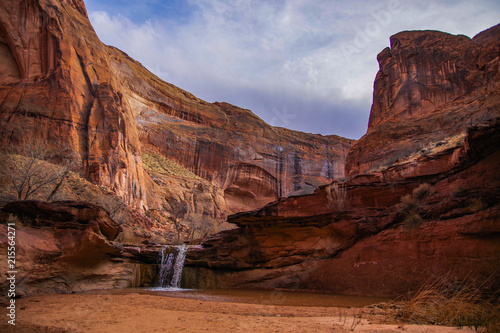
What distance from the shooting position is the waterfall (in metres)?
13.8

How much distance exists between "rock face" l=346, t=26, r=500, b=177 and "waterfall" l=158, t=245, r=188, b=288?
16787mm

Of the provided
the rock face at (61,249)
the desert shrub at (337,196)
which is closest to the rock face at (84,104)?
the rock face at (61,249)

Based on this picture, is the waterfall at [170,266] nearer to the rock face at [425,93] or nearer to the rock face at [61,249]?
the rock face at [61,249]

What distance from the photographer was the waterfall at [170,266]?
13.8m

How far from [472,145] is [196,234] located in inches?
949

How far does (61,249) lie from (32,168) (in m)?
12.9

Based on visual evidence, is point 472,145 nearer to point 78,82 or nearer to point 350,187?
point 350,187

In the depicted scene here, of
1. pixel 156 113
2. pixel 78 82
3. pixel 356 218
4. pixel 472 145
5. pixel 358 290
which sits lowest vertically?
pixel 358 290

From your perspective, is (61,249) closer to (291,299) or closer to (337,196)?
(291,299)

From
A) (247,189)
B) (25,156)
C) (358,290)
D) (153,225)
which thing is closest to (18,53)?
(25,156)

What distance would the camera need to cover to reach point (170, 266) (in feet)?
45.7

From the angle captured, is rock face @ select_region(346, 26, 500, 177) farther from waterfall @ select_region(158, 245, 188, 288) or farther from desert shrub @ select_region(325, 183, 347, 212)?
waterfall @ select_region(158, 245, 188, 288)

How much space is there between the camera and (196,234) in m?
28.4

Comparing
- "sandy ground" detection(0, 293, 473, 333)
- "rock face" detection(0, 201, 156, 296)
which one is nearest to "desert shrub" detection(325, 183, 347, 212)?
"sandy ground" detection(0, 293, 473, 333)
